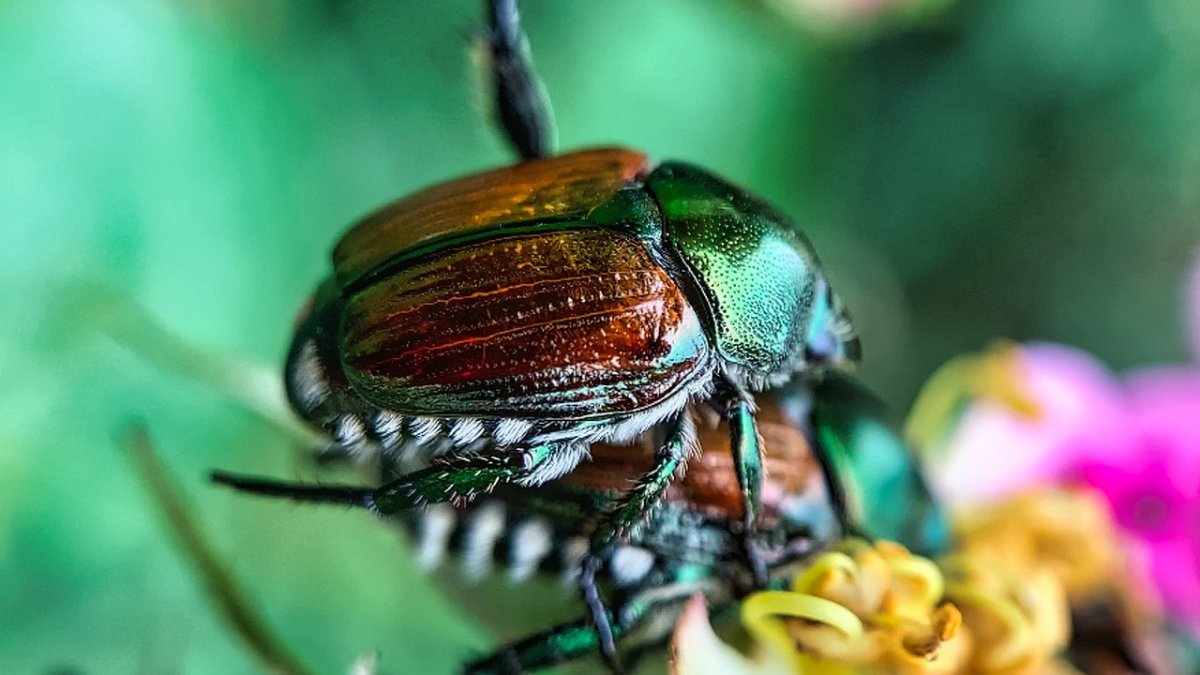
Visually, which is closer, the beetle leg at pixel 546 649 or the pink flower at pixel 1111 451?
the beetle leg at pixel 546 649

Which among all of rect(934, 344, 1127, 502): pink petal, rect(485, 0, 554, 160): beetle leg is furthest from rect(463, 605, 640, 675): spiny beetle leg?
rect(934, 344, 1127, 502): pink petal

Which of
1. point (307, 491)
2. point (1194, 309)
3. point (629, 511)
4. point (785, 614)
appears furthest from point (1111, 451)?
point (307, 491)

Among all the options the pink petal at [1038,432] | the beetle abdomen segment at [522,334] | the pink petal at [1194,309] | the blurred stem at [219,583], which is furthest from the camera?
the pink petal at [1194,309]

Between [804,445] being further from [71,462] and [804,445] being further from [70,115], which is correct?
[70,115]

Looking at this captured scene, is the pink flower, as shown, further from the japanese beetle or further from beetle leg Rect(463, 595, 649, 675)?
beetle leg Rect(463, 595, 649, 675)

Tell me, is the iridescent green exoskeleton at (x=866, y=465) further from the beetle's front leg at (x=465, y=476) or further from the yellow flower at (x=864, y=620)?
the beetle's front leg at (x=465, y=476)

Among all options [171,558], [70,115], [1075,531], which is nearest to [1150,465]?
[1075,531]


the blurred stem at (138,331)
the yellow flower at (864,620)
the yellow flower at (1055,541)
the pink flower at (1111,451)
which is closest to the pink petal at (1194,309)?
the pink flower at (1111,451)
